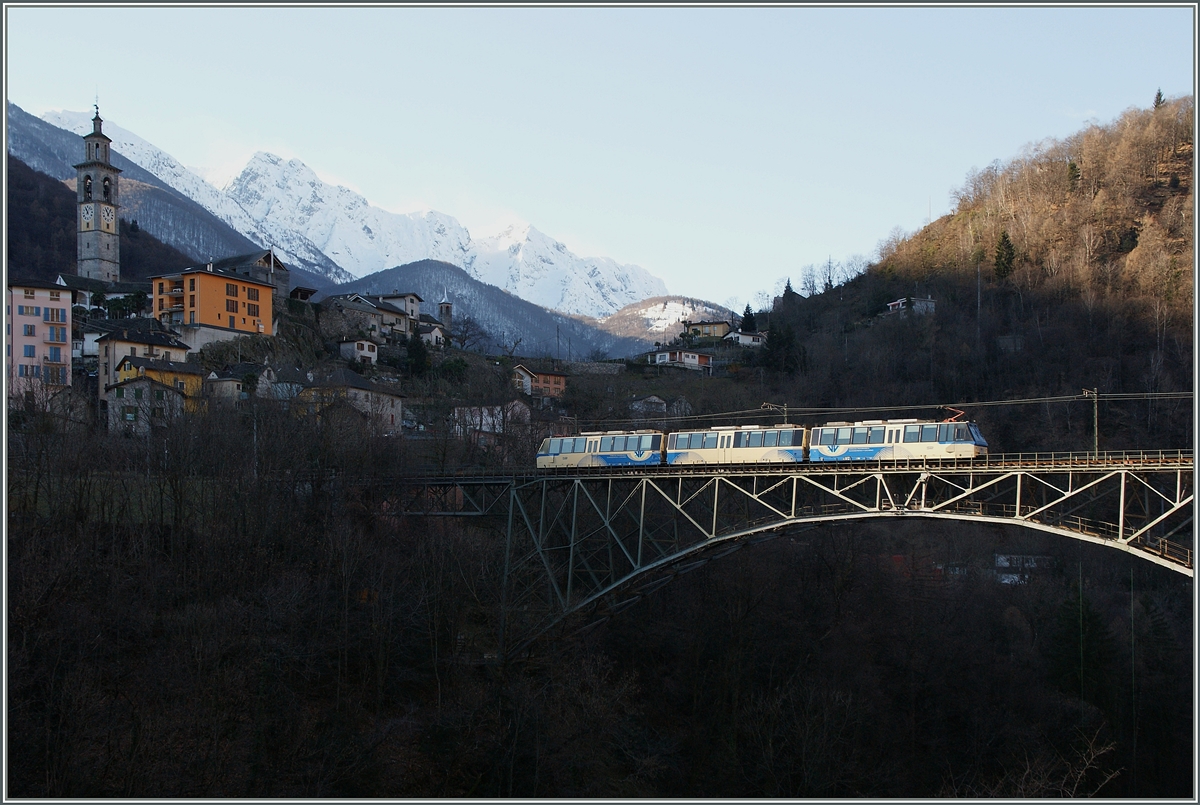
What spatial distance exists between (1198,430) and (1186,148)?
303 feet

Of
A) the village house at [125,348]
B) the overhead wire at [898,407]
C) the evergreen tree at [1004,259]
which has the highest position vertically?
the evergreen tree at [1004,259]

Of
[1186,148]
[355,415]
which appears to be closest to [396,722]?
[355,415]

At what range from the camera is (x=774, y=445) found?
143 ft

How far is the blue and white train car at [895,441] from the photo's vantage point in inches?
1524

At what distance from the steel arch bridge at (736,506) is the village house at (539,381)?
36.9 m

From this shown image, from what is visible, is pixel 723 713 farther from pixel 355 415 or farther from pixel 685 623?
pixel 355 415

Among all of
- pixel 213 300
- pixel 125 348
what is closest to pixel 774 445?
pixel 125 348

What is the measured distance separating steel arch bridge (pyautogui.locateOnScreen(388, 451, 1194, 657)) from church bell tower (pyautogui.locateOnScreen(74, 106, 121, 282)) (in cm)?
6099

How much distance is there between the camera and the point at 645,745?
47.0m

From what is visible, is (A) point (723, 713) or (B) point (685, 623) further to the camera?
(B) point (685, 623)

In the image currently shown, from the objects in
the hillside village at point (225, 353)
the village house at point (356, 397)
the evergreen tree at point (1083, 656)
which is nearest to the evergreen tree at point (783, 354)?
the hillside village at point (225, 353)

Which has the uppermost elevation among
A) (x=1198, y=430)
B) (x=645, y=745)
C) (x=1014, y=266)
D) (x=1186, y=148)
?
(x=1186, y=148)

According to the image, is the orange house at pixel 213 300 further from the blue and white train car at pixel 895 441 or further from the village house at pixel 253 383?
the blue and white train car at pixel 895 441

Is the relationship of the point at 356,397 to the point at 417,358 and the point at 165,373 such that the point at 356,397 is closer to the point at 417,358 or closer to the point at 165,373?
the point at 165,373
